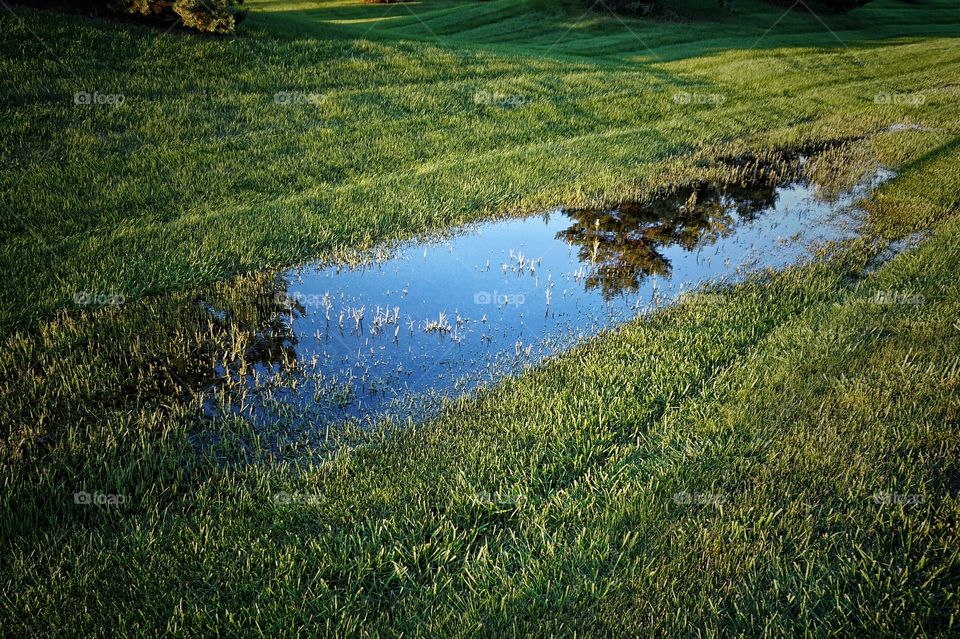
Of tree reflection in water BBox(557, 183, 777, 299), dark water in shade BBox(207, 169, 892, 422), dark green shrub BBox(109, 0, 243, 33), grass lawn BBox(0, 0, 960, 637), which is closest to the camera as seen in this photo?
grass lawn BBox(0, 0, 960, 637)

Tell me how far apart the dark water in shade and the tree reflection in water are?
0.09 feet

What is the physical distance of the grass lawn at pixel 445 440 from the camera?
3115mm

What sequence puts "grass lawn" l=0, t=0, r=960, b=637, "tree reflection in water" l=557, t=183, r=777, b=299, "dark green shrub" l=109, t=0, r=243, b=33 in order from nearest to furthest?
"grass lawn" l=0, t=0, r=960, b=637, "tree reflection in water" l=557, t=183, r=777, b=299, "dark green shrub" l=109, t=0, r=243, b=33

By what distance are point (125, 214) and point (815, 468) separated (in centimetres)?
845

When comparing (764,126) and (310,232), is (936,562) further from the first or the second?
(764,126)

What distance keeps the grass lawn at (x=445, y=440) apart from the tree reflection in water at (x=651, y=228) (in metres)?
0.75

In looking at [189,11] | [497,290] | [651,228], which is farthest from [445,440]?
[189,11]

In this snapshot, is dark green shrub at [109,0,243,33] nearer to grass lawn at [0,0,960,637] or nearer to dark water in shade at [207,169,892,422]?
grass lawn at [0,0,960,637]

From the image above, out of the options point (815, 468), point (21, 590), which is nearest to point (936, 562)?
point (815, 468)

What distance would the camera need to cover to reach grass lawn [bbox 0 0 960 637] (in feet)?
10.2

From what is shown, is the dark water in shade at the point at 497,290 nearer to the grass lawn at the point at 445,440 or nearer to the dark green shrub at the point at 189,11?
the grass lawn at the point at 445,440

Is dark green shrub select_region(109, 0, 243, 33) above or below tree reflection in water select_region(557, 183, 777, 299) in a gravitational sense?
above

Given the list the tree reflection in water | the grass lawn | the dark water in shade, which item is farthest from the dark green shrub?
the tree reflection in water

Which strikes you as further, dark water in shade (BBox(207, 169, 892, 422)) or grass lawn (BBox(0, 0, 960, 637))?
dark water in shade (BBox(207, 169, 892, 422))
